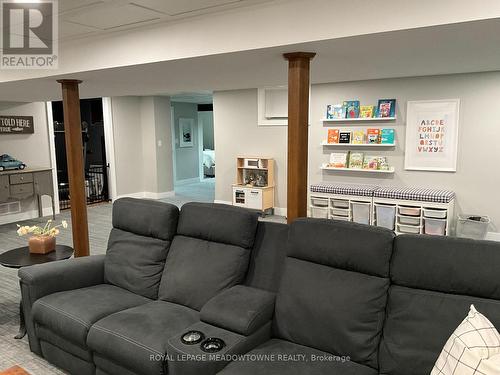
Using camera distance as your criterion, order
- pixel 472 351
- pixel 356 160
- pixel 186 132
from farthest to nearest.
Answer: pixel 186 132 → pixel 356 160 → pixel 472 351

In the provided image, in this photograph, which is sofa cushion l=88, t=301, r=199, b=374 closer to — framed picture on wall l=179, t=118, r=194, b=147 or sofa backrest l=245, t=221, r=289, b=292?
sofa backrest l=245, t=221, r=289, b=292

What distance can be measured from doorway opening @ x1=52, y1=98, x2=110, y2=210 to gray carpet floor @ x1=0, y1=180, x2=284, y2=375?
580 millimetres

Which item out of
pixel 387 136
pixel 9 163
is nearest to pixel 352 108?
pixel 387 136

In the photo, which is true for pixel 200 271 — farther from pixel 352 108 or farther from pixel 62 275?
pixel 352 108

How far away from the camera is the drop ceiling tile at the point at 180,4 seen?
2379mm

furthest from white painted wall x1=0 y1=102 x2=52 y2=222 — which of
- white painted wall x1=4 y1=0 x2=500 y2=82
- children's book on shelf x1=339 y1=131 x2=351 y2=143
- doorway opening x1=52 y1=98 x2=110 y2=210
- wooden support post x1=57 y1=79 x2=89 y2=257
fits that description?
children's book on shelf x1=339 y1=131 x2=351 y2=143

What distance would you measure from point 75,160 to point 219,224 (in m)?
2.01

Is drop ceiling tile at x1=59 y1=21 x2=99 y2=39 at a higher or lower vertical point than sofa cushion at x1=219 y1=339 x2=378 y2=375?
higher

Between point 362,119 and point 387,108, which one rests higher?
point 387,108

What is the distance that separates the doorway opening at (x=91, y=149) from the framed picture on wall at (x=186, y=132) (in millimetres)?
2489

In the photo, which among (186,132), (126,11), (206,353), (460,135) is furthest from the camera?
(186,132)

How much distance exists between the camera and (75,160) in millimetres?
3951

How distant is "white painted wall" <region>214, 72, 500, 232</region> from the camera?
17.0 feet

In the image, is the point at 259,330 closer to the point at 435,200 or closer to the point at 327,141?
the point at 435,200
